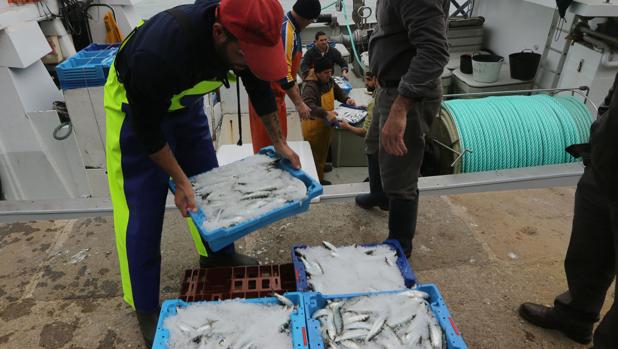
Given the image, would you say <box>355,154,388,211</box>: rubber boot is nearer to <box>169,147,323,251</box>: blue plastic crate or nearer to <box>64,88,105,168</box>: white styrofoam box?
<box>169,147,323,251</box>: blue plastic crate

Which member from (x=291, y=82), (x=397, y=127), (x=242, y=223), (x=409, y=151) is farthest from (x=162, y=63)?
(x=291, y=82)

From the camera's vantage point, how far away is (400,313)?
6.05 ft

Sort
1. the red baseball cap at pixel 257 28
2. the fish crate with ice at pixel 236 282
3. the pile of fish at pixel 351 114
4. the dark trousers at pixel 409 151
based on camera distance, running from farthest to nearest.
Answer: the pile of fish at pixel 351 114 → the dark trousers at pixel 409 151 → the fish crate with ice at pixel 236 282 → the red baseball cap at pixel 257 28

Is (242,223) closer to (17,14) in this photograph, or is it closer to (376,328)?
(376,328)

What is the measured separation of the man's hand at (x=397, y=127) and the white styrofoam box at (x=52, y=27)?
258 inches

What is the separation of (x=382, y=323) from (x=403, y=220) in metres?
1.03

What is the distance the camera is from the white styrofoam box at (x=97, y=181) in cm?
557

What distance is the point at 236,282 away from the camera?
2.32m

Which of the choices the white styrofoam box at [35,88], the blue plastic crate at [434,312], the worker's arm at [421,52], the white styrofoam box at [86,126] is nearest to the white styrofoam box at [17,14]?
the white styrofoam box at [35,88]

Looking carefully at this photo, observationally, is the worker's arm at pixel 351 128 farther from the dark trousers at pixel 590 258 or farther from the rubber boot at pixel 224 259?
the dark trousers at pixel 590 258

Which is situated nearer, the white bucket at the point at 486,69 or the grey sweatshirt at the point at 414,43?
the grey sweatshirt at the point at 414,43

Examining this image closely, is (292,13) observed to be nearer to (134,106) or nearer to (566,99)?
(134,106)

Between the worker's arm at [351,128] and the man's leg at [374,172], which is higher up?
the man's leg at [374,172]

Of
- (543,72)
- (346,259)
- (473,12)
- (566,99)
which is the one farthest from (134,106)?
(473,12)
